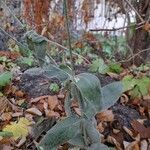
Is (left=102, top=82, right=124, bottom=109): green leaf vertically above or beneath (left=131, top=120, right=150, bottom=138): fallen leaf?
above

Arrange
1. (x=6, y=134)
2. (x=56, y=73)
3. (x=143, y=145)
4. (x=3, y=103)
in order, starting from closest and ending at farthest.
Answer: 1. (x=56, y=73)
2. (x=6, y=134)
3. (x=143, y=145)
4. (x=3, y=103)

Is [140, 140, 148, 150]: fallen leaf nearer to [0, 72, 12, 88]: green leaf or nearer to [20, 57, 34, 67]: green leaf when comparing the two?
[0, 72, 12, 88]: green leaf

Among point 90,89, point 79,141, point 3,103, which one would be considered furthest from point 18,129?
point 90,89

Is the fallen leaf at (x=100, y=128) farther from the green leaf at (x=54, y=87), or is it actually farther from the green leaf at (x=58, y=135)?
the green leaf at (x=58, y=135)

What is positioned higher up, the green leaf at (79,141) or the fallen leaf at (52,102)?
the green leaf at (79,141)

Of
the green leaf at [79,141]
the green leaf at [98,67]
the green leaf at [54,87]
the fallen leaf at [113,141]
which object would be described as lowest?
the fallen leaf at [113,141]

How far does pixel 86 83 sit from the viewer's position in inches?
50.0

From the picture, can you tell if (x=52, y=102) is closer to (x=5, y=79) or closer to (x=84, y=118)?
(x=5, y=79)

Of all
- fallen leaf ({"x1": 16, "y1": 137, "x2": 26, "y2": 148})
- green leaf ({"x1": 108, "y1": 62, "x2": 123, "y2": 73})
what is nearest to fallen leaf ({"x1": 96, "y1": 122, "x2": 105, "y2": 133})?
fallen leaf ({"x1": 16, "y1": 137, "x2": 26, "y2": 148})

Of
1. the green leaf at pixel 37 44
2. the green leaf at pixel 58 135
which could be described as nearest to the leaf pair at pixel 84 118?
the green leaf at pixel 58 135

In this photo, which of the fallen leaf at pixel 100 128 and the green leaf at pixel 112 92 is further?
the fallen leaf at pixel 100 128

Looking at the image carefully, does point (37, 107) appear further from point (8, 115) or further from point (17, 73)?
point (17, 73)

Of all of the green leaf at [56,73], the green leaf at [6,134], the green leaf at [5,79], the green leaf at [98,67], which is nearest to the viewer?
the green leaf at [56,73]

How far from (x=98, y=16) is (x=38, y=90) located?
116 inches
